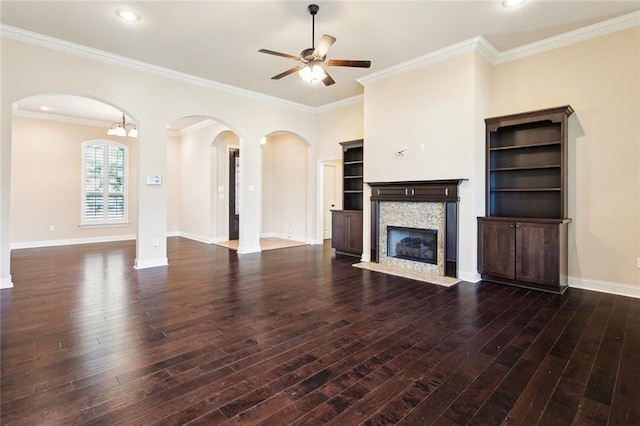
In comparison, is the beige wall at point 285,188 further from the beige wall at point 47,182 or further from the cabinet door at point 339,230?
the beige wall at point 47,182

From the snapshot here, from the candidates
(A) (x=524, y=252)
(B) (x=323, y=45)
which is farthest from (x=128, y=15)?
(A) (x=524, y=252)

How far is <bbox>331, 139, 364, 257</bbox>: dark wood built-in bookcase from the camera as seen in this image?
258 inches

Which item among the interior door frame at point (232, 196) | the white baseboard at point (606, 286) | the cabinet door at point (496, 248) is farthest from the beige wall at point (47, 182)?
the white baseboard at point (606, 286)

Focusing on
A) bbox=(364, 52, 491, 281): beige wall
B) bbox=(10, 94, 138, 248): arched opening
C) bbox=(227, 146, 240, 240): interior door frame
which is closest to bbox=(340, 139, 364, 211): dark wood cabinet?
bbox=(364, 52, 491, 281): beige wall

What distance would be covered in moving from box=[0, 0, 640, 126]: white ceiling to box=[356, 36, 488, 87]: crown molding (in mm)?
114

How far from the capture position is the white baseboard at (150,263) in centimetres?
532

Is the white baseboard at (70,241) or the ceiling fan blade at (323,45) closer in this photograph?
the ceiling fan blade at (323,45)

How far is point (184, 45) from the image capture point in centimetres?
458

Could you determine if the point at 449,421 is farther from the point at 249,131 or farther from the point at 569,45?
the point at 249,131

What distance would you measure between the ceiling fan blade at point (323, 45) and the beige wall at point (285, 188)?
4682 millimetres

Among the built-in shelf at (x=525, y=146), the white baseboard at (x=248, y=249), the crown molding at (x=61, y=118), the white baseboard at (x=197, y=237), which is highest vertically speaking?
the crown molding at (x=61, y=118)

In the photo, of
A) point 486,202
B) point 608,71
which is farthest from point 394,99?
point 608,71

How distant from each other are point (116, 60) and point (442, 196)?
542 cm

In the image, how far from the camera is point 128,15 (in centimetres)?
382
